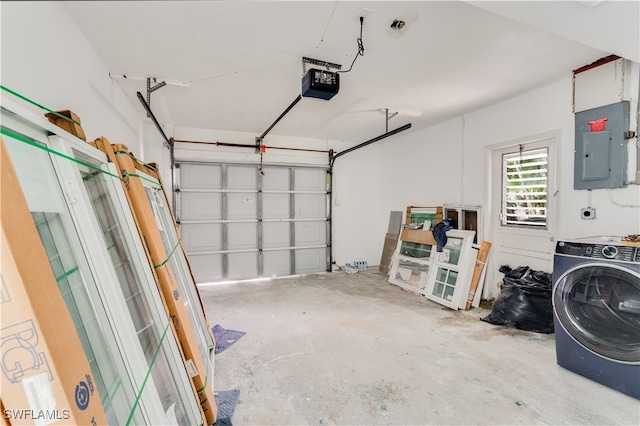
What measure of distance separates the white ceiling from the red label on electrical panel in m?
0.54

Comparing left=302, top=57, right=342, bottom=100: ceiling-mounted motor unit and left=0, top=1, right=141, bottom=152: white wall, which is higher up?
left=302, top=57, right=342, bottom=100: ceiling-mounted motor unit

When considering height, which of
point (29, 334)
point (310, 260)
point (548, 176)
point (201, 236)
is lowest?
point (310, 260)

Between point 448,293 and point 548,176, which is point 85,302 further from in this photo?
point 548,176

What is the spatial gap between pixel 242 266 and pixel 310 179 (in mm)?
2015

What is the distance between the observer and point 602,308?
6.31ft

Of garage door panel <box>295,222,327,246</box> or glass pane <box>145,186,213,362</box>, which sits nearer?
glass pane <box>145,186,213,362</box>

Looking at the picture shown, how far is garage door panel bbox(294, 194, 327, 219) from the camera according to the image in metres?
5.18

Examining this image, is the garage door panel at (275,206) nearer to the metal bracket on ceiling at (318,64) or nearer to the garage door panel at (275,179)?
the garage door panel at (275,179)

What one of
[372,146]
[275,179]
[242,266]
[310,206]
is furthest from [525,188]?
[242,266]

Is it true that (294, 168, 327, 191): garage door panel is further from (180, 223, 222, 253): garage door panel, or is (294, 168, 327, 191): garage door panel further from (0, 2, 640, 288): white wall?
(180, 223, 222, 253): garage door panel

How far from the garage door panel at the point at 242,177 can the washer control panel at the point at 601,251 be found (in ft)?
13.7

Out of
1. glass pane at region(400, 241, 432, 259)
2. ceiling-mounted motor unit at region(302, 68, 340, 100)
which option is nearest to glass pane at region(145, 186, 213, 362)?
ceiling-mounted motor unit at region(302, 68, 340, 100)

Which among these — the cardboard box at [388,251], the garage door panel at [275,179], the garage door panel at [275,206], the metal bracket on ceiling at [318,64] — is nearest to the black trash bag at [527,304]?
the cardboard box at [388,251]

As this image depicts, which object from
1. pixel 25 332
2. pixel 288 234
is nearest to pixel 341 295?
pixel 288 234
